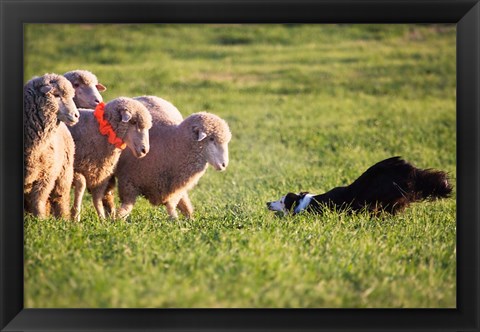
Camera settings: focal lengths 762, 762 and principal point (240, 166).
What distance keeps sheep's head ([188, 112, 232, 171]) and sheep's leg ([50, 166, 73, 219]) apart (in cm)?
150

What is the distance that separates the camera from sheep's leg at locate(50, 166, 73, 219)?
317 inches

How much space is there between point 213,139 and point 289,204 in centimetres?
128

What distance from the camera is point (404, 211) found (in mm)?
8594

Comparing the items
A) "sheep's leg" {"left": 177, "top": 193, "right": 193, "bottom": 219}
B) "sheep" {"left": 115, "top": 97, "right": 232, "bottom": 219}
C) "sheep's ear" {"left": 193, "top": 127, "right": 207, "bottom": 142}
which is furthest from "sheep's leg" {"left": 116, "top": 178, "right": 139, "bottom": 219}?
"sheep's ear" {"left": 193, "top": 127, "right": 207, "bottom": 142}

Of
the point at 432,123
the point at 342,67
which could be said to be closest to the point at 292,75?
the point at 342,67

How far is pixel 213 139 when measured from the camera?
8.66 meters

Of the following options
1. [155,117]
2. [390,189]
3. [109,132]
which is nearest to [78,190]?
[109,132]

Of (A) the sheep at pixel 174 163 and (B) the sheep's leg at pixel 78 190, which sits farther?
(A) the sheep at pixel 174 163

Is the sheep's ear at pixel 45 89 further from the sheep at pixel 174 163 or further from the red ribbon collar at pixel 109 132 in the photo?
the sheep at pixel 174 163

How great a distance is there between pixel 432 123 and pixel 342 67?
19.0ft

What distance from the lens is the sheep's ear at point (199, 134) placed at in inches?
335

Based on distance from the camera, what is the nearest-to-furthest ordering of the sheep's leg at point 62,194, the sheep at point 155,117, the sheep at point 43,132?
the sheep at point 43,132 < the sheep's leg at point 62,194 < the sheep at point 155,117

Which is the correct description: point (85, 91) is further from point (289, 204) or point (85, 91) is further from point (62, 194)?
point (289, 204)

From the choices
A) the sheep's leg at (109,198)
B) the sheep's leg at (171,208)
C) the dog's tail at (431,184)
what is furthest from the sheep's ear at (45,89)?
the dog's tail at (431,184)
